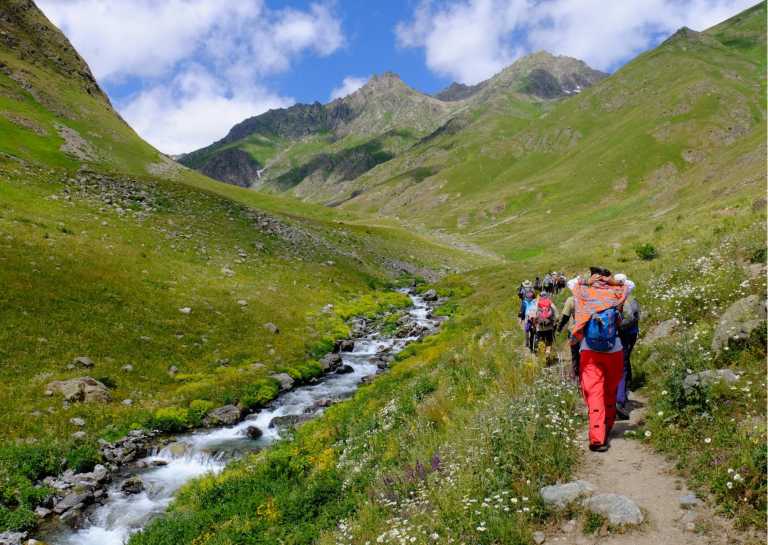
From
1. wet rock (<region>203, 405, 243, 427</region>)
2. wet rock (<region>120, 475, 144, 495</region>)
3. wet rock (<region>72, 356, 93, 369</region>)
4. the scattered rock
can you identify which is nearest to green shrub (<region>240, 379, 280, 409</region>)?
wet rock (<region>203, 405, 243, 427</region>)

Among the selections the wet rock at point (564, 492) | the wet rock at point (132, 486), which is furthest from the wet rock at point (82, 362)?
the wet rock at point (564, 492)

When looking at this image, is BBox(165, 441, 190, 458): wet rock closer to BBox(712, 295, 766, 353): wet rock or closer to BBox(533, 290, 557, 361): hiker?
BBox(533, 290, 557, 361): hiker

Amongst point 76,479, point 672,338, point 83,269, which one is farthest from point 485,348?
point 83,269

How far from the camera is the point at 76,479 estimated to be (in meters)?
14.6

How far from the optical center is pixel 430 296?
47656 millimetres

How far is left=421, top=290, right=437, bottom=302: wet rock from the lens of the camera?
155ft

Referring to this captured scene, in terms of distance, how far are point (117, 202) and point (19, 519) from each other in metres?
36.7

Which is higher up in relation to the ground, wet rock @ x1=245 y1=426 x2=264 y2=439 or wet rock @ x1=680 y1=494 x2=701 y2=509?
wet rock @ x1=680 y1=494 x2=701 y2=509

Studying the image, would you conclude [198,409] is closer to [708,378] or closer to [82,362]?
[82,362]

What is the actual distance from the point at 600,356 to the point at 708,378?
192 centimetres

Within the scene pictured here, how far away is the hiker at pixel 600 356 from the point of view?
28.0 feet

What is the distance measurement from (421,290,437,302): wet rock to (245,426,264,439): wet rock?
97.5ft

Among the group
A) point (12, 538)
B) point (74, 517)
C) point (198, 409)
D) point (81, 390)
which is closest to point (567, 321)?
point (74, 517)

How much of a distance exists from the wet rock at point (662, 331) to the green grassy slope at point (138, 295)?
672 inches
